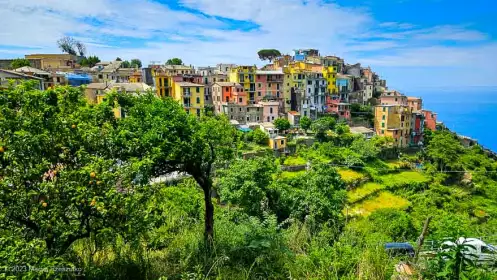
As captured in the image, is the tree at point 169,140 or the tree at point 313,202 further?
the tree at point 313,202

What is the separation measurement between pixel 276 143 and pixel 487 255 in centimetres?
3122

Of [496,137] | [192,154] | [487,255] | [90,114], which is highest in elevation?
[90,114]

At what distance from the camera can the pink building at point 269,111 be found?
44375 millimetres

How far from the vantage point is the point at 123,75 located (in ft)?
158

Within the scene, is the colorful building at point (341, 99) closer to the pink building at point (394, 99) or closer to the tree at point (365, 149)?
the pink building at point (394, 99)

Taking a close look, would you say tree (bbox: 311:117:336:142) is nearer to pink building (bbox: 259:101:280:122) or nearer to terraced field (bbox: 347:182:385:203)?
pink building (bbox: 259:101:280:122)

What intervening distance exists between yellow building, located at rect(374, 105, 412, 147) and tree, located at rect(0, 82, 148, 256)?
45027mm

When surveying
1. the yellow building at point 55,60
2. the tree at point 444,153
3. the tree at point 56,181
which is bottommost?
the tree at point 444,153

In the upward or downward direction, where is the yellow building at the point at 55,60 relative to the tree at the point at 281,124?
upward

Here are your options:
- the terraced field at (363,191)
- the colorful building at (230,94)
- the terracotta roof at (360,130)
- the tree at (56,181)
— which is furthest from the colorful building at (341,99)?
the tree at (56,181)

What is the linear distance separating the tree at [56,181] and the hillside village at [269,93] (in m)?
32.2

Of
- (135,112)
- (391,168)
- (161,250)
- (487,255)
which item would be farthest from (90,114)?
(391,168)

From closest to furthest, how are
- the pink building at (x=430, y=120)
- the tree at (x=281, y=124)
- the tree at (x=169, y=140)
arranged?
the tree at (x=169, y=140)
the tree at (x=281, y=124)
the pink building at (x=430, y=120)

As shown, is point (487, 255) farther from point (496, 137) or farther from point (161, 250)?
point (496, 137)
